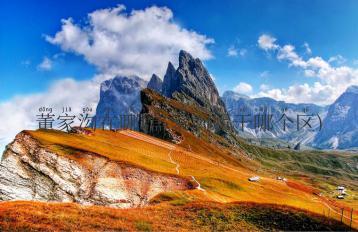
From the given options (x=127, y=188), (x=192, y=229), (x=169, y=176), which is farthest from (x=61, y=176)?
(x=192, y=229)

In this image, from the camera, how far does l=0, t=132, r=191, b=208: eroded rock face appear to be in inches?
3130

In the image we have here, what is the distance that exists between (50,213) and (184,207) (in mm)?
18545

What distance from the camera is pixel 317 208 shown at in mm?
113625

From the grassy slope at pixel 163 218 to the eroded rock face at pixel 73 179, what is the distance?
1273 inches

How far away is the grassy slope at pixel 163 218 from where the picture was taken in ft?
132

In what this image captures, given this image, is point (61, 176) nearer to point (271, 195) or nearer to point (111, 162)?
point (111, 162)

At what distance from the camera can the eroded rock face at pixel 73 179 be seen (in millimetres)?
79500

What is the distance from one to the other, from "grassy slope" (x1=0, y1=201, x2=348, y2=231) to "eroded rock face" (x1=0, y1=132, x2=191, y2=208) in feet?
106

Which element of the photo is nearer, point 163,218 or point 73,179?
point 163,218

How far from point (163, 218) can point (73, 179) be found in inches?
1707

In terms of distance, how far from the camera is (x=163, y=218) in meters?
47.3

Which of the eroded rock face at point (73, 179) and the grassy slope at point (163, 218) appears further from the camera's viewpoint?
the eroded rock face at point (73, 179)

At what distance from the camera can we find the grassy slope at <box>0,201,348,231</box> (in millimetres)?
40375

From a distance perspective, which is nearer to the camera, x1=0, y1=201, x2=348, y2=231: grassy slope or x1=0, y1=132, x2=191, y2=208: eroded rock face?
x1=0, y1=201, x2=348, y2=231: grassy slope
